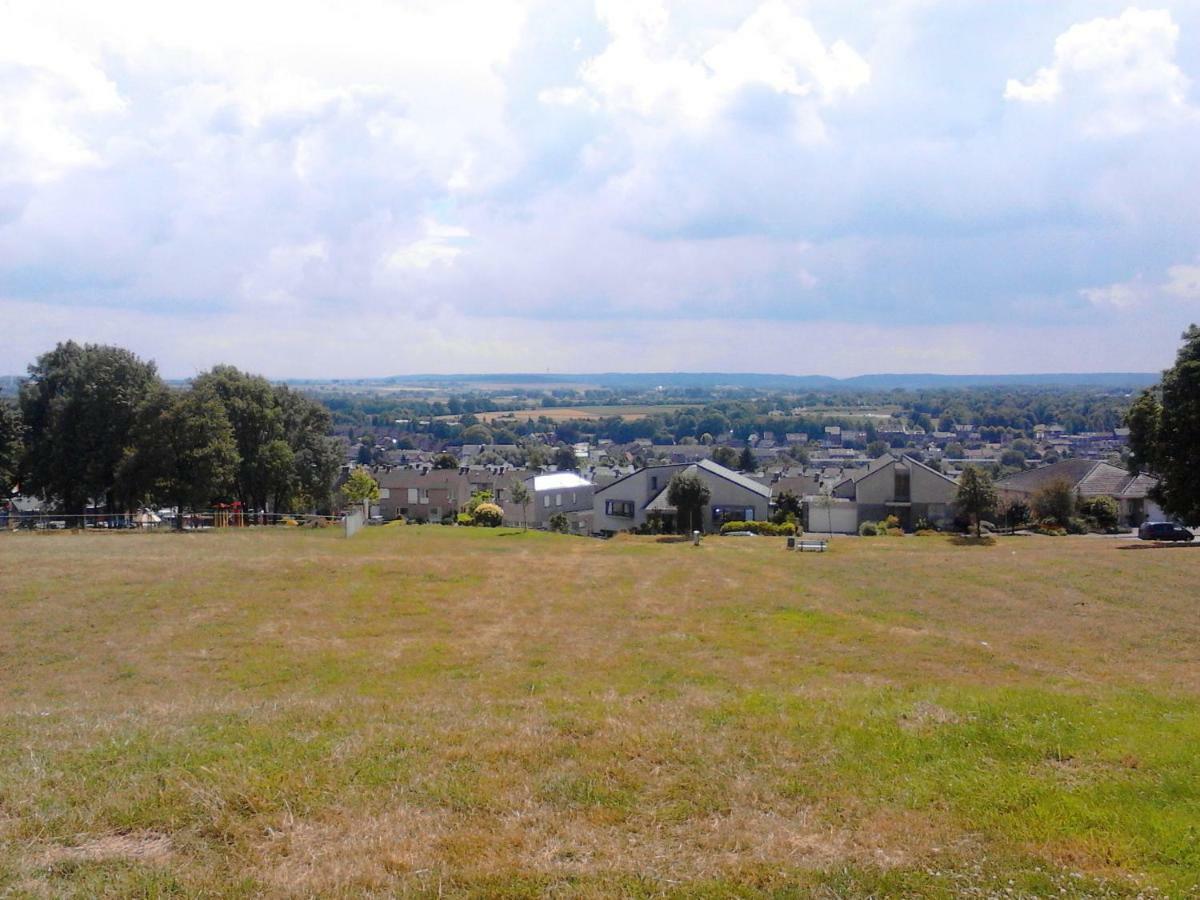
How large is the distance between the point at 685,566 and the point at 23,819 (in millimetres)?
24440

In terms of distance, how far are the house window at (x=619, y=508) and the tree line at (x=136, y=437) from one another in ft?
70.2

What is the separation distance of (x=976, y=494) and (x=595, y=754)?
132 feet

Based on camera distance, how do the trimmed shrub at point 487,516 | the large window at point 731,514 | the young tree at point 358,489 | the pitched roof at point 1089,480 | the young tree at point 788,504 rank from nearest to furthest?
1. the trimmed shrub at point 487,516
2. the young tree at point 788,504
3. the large window at point 731,514
4. the pitched roof at point 1089,480
5. the young tree at point 358,489

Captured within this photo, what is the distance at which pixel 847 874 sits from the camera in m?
5.81

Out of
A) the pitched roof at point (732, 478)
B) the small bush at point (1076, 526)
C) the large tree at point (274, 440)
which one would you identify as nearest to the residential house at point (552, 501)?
the pitched roof at point (732, 478)

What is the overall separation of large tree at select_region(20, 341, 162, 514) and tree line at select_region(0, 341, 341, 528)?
50mm

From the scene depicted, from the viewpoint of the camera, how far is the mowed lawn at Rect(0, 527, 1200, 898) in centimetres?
590

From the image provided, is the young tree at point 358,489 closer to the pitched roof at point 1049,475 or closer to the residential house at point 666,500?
the residential house at point 666,500

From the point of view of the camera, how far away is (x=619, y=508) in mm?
63469

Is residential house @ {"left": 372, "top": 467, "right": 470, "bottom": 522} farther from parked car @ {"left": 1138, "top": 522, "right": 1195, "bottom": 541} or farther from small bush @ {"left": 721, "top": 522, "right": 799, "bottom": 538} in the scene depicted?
parked car @ {"left": 1138, "top": 522, "right": 1195, "bottom": 541}

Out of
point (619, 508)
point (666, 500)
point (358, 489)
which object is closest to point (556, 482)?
point (619, 508)

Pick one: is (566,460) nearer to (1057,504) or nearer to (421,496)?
(421,496)

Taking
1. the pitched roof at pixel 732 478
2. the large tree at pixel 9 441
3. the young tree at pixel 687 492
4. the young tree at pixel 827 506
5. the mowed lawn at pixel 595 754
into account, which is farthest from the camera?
the pitched roof at pixel 732 478

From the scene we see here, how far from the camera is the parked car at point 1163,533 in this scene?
140ft
